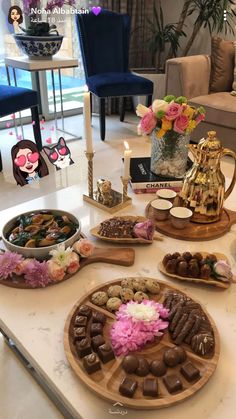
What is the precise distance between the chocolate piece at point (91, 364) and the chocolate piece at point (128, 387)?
0.19 feet

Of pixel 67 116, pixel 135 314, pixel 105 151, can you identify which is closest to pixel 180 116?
pixel 135 314

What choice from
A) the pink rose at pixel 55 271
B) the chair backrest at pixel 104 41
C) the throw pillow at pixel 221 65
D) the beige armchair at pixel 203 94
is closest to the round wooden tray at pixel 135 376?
the pink rose at pixel 55 271

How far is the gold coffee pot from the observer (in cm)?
115

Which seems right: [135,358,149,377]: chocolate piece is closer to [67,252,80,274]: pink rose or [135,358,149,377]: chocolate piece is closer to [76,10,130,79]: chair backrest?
[67,252,80,274]: pink rose

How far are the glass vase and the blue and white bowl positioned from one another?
1558mm

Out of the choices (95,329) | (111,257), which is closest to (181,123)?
(111,257)

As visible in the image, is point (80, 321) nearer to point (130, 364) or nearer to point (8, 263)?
point (130, 364)

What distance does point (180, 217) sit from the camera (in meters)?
1.15

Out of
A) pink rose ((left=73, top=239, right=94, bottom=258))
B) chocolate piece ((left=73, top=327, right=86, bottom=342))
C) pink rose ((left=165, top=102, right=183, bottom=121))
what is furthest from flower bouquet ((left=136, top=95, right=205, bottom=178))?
chocolate piece ((left=73, top=327, right=86, bottom=342))

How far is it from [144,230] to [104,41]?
2430 millimetres

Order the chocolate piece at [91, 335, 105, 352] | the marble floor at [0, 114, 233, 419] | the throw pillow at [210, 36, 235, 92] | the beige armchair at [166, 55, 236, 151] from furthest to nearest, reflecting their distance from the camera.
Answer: the throw pillow at [210, 36, 235, 92] < the beige armchair at [166, 55, 236, 151] < the marble floor at [0, 114, 233, 419] < the chocolate piece at [91, 335, 105, 352]

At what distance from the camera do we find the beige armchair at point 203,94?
8.20 feet

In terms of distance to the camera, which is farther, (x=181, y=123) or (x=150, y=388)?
(x=181, y=123)

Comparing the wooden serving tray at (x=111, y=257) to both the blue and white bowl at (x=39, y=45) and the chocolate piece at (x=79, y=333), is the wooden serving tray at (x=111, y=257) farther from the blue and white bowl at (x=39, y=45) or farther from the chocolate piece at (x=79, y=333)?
the blue and white bowl at (x=39, y=45)
